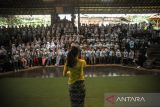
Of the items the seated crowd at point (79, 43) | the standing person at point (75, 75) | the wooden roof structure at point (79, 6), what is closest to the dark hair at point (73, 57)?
the standing person at point (75, 75)

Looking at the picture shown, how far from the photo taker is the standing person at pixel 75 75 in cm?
480

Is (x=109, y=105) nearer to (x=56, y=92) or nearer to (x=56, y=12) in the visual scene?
(x=56, y=92)

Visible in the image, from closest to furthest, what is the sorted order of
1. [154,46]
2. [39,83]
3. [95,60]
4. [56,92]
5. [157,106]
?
[157,106] < [56,92] < [39,83] < [154,46] < [95,60]

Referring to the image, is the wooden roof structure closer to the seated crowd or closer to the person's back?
the seated crowd

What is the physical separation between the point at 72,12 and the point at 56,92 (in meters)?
10.5

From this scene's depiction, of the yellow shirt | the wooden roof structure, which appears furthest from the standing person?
the wooden roof structure

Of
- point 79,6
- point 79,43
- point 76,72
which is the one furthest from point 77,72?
point 79,6

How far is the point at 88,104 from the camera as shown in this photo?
6.30 metres

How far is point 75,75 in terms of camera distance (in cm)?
489

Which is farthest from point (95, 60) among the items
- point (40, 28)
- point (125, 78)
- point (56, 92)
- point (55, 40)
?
point (56, 92)

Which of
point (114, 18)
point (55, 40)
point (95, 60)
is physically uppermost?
point (114, 18)

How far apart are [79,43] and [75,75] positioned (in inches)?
389

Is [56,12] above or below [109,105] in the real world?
above

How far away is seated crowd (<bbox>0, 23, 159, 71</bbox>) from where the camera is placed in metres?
14.1
